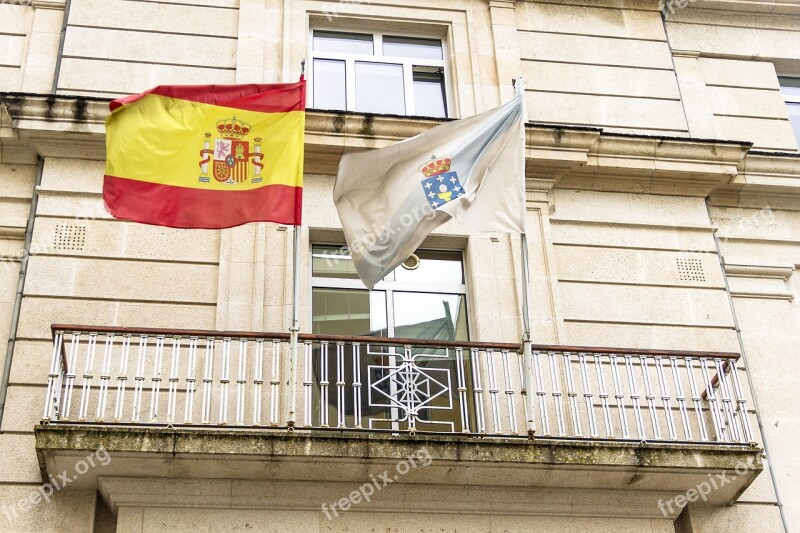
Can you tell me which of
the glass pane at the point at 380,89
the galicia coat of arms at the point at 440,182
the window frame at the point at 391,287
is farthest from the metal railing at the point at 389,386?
the glass pane at the point at 380,89

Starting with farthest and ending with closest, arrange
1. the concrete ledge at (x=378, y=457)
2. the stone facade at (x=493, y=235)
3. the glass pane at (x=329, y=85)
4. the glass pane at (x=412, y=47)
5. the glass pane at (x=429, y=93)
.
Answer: the glass pane at (x=412, y=47)
the glass pane at (x=429, y=93)
the glass pane at (x=329, y=85)
the stone facade at (x=493, y=235)
the concrete ledge at (x=378, y=457)

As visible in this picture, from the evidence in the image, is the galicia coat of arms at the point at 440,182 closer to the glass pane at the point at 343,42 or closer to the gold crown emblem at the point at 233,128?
the gold crown emblem at the point at 233,128

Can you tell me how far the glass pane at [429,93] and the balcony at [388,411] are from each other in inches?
133

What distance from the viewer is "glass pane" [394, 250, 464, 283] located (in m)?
11.6

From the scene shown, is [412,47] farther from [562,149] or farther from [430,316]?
[430,316]

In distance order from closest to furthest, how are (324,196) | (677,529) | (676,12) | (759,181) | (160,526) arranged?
1. (160,526)
2. (677,529)
3. (324,196)
4. (759,181)
5. (676,12)

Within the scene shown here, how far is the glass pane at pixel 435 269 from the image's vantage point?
1157 centimetres

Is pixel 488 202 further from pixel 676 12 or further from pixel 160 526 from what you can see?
pixel 676 12

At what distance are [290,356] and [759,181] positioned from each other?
6.19 meters

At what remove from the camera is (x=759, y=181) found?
12508 mm

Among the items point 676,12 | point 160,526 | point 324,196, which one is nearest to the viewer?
point 160,526

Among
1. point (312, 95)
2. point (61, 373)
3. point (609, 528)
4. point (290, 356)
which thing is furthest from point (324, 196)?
point (609, 528)

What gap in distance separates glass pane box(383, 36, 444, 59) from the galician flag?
127 inches

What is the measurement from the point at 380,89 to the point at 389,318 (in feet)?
10.6
